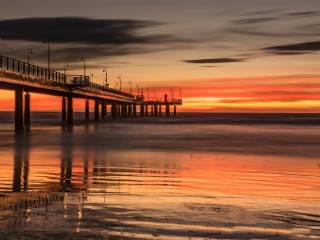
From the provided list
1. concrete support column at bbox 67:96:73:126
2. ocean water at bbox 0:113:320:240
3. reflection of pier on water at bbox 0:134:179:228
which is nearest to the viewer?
ocean water at bbox 0:113:320:240

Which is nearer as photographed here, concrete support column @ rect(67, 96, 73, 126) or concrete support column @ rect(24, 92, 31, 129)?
concrete support column @ rect(24, 92, 31, 129)

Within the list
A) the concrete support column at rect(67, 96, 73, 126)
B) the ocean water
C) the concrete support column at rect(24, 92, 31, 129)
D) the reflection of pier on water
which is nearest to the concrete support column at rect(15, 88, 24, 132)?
the concrete support column at rect(24, 92, 31, 129)

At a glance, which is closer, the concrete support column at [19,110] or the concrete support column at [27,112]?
the concrete support column at [19,110]

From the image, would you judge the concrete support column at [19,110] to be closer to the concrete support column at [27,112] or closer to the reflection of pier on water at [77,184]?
the concrete support column at [27,112]

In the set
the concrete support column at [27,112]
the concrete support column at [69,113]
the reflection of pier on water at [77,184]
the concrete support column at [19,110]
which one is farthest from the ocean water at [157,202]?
the concrete support column at [69,113]

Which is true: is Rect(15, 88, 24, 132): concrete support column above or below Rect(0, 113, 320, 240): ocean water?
above

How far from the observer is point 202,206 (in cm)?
1191

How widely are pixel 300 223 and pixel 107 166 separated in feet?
41.7

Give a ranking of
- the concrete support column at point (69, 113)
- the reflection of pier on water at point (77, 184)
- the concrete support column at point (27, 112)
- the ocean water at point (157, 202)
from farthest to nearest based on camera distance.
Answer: the concrete support column at point (69, 113) → the concrete support column at point (27, 112) → the reflection of pier on water at point (77, 184) → the ocean water at point (157, 202)

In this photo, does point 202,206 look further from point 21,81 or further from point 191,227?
point 21,81

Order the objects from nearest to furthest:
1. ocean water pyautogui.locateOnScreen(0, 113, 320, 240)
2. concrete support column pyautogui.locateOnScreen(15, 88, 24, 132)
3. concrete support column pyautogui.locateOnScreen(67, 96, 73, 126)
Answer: ocean water pyautogui.locateOnScreen(0, 113, 320, 240) < concrete support column pyautogui.locateOnScreen(15, 88, 24, 132) < concrete support column pyautogui.locateOnScreen(67, 96, 73, 126)

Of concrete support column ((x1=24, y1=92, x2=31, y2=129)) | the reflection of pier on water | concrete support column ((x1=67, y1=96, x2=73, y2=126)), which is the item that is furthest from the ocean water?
concrete support column ((x1=67, y1=96, x2=73, y2=126))

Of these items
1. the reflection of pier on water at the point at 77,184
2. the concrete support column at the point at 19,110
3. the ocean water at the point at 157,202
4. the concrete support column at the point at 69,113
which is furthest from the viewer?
the concrete support column at the point at 69,113

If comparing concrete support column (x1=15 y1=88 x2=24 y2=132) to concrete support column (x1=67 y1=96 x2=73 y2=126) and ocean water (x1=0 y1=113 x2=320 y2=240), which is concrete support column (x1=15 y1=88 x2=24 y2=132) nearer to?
concrete support column (x1=67 y1=96 x2=73 y2=126)
